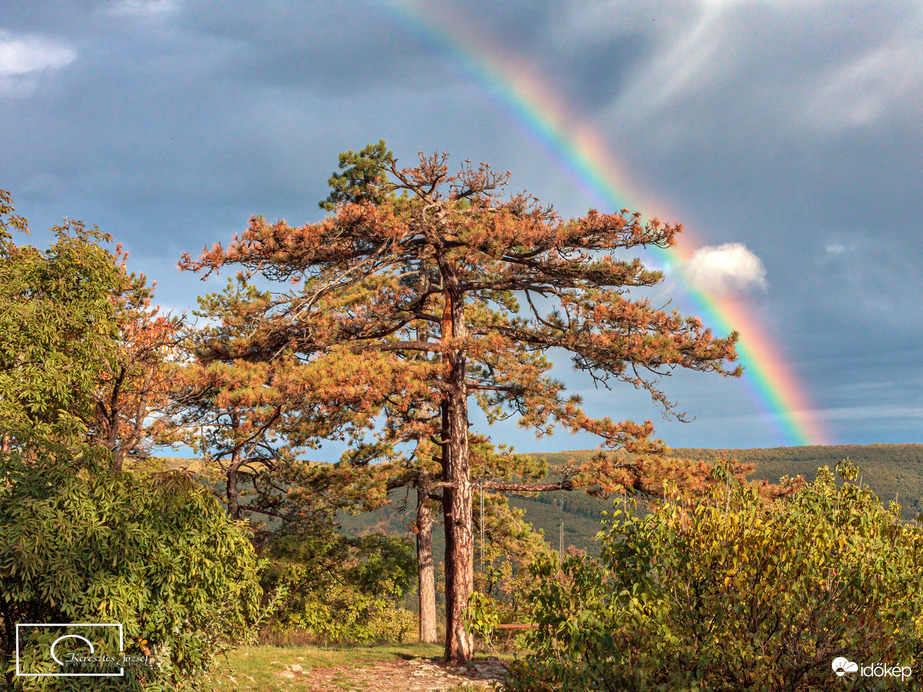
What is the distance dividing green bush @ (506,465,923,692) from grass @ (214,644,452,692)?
6413 millimetres

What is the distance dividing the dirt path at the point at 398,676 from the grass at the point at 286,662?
109 millimetres

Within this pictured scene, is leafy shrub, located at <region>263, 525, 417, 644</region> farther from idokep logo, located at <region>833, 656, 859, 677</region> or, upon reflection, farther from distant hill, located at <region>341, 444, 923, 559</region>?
distant hill, located at <region>341, 444, 923, 559</region>

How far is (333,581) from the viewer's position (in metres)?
20.0

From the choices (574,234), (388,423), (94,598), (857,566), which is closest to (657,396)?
(574,234)

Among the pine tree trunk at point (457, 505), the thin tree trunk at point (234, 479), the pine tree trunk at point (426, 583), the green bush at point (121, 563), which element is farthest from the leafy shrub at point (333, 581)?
the green bush at point (121, 563)

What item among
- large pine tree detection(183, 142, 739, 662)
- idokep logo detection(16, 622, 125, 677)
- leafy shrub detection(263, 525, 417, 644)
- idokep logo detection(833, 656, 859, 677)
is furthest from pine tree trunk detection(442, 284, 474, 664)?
idokep logo detection(833, 656, 859, 677)

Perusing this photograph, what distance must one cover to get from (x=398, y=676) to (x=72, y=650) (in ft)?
25.1

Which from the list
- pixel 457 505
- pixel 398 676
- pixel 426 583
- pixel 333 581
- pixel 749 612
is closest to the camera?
pixel 749 612

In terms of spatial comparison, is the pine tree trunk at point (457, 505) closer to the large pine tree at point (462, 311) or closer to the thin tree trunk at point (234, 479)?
the large pine tree at point (462, 311)

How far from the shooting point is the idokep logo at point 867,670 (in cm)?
425

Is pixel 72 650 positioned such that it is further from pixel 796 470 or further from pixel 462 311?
pixel 796 470

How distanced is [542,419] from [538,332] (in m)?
2.00

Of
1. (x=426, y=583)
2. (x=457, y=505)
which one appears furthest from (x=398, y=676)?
(x=426, y=583)

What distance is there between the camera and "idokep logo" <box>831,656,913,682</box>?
4.25 meters
